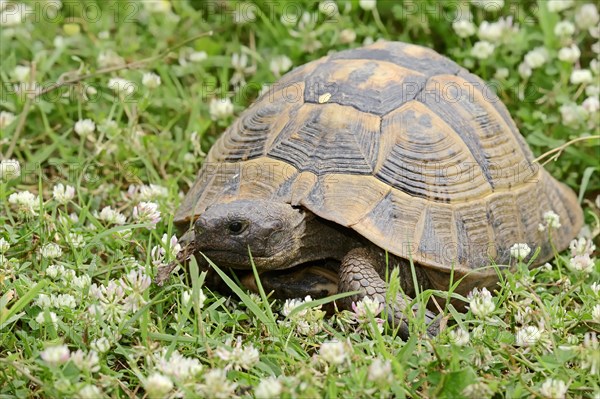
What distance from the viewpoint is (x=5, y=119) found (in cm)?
505

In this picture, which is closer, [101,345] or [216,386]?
[216,386]

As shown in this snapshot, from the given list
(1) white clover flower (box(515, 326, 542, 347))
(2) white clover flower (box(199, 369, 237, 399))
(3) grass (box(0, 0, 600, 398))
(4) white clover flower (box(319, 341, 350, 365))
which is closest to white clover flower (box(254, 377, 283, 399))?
(3) grass (box(0, 0, 600, 398))

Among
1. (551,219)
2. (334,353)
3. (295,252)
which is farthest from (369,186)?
(334,353)

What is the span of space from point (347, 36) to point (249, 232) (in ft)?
8.30

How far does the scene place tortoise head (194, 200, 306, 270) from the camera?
11.8 feet

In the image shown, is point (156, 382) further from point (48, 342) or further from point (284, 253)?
point (284, 253)

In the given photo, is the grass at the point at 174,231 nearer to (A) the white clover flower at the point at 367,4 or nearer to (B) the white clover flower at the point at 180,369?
(B) the white clover flower at the point at 180,369

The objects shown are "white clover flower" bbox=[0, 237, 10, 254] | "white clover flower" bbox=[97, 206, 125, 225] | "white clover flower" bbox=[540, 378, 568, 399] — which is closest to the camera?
"white clover flower" bbox=[540, 378, 568, 399]

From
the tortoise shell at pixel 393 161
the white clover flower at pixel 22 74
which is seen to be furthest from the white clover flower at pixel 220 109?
the white clover flower at pixel 22 74

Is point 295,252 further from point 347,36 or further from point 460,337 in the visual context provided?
point 347,36

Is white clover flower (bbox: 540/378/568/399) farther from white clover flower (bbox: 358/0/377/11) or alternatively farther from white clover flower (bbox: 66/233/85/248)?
white clover flower (bbox: 358/0/377/11)

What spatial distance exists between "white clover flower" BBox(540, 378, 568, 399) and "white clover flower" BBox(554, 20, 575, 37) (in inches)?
127

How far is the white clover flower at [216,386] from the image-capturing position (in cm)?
277

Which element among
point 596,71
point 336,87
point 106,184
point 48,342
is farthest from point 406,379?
point 596,71
